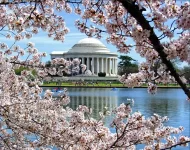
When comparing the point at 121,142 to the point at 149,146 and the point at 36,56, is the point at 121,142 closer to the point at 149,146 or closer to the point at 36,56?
the point at 149,146

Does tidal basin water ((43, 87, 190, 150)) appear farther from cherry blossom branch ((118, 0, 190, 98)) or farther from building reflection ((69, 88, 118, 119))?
cherry blossom branch ((118, 0, 190, 98))

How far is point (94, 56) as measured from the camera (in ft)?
375

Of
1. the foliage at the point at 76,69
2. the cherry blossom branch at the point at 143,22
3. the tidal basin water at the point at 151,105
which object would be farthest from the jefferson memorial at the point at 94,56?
the cherry blossom branch at the point at 143,22

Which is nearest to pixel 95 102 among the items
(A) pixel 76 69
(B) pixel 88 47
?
(A) pixel 76 69

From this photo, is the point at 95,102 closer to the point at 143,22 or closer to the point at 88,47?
the point at 143,22

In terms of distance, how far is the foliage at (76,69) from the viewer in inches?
113

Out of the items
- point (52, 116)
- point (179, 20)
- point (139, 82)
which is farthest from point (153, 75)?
point (52, 116)

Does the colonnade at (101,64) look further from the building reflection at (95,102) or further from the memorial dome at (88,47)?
the building reflection at (95,102)

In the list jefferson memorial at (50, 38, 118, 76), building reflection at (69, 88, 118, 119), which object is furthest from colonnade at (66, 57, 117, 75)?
building reflection at (69, 88, 118, 119)

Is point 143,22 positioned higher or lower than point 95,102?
higher

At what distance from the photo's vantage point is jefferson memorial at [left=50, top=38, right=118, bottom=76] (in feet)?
370

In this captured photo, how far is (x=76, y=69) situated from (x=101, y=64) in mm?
110101

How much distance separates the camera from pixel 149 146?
16.0 feet

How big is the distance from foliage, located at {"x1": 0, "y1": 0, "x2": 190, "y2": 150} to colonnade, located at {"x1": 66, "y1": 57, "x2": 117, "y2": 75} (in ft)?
350
